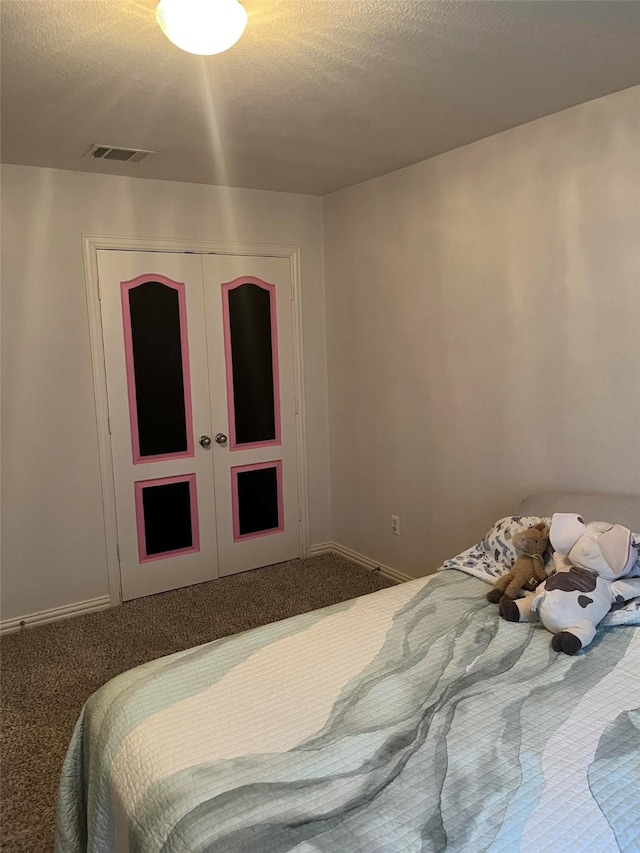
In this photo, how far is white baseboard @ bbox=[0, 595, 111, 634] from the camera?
131 inches

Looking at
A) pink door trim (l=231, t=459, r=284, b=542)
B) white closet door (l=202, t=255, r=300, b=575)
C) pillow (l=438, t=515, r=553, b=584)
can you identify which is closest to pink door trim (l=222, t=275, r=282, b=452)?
white closet door (l=202, t=255, r=300, b=575)

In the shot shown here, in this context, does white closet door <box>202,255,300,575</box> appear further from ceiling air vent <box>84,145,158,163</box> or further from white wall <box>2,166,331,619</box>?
ceiling air vent <box>84,145,158,163</box>

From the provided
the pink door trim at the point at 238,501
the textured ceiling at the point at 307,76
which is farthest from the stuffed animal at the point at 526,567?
the pink door trim at the point at 238,501

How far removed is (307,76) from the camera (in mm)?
2141

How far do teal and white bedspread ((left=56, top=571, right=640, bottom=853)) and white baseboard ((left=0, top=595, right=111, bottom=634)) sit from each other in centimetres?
183

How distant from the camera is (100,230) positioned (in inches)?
134

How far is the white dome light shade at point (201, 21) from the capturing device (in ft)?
5.25

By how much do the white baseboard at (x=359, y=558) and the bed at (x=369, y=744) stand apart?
5.68 feet

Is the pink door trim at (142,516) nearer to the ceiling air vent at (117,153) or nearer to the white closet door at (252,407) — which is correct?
the white closet door at (252,407)

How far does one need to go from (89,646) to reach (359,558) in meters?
1.72

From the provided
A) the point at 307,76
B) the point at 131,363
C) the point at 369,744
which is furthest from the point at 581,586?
the point at 131,363

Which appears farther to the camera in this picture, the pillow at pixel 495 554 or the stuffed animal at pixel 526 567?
the pillow at pixel 495 554

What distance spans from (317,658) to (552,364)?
1658 mm

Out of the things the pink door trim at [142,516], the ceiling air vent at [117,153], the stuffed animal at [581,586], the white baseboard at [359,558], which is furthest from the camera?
the white baseboard at [359,558]
